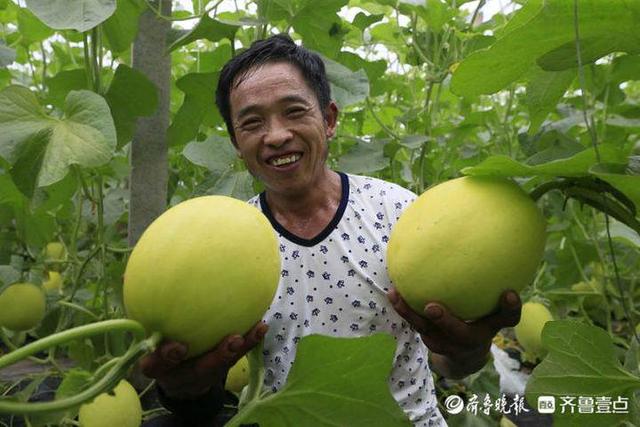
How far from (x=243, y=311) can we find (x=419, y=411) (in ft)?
1.86

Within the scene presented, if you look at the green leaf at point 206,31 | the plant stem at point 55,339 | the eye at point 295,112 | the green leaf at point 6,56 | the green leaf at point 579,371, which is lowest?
the green leaf at point 579,371

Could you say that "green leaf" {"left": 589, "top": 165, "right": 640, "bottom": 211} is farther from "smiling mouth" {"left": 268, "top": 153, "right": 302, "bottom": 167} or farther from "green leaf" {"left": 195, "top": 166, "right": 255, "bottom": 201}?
"green leaf" {"left": 195, "top": 166, "right": 255, "bottom": 201}

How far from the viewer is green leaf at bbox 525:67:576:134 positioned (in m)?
0.80

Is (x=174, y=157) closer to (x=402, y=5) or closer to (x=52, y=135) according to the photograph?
(x=402, y=5)

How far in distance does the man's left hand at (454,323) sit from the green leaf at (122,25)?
0.72m

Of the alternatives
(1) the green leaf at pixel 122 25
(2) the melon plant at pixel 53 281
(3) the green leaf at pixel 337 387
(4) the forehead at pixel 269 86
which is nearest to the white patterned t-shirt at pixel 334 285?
(4) the forehead at pixel 269 86

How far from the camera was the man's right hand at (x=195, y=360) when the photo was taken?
690 mm

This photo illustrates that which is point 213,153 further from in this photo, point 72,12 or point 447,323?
point 447,323

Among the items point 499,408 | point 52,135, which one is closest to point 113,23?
point 52,135

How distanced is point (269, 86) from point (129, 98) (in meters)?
0.37

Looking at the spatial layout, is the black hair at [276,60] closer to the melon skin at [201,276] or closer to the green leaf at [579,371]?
the melon skin at [201,276]

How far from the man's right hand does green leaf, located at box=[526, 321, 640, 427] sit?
356 millimetres

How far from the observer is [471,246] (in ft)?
2.29

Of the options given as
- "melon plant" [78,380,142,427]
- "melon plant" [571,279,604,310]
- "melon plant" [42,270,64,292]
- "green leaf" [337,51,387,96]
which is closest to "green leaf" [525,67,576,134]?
"green leaf" [337,51,387,96]
